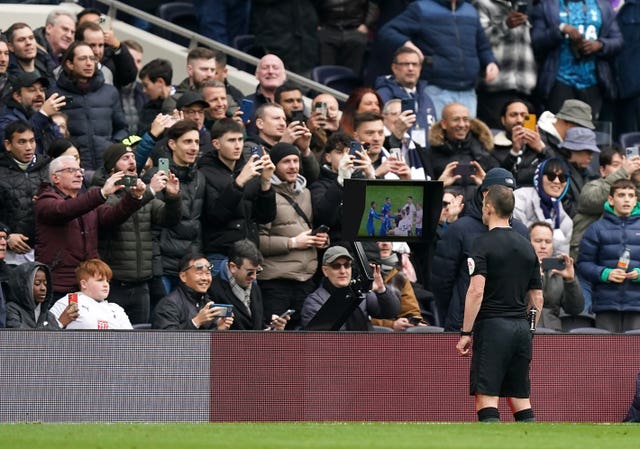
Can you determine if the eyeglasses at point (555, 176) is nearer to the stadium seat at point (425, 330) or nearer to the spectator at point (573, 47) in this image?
the stadium seat at point (425, 330)

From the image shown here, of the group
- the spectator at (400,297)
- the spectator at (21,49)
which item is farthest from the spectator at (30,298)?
the spectator at (400,297)

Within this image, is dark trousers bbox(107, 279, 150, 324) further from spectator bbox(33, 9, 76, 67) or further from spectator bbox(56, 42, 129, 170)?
spectator bbox(33, 9, 76, 67)

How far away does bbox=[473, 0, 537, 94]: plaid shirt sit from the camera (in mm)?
22812

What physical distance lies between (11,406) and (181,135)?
3.21 metres

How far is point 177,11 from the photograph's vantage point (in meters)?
23.9

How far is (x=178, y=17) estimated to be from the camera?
23969 mm

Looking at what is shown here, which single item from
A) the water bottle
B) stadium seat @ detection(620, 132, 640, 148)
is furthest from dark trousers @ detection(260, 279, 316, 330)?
stadium seat @ detection(620, 132, 640, 148)

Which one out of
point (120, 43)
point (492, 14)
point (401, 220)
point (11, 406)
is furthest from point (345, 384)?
point (492, 14)

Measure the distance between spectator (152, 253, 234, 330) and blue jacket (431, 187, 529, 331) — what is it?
2117mm

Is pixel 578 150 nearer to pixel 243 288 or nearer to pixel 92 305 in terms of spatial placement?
pixel 243 288

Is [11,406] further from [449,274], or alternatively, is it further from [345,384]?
[449,274]

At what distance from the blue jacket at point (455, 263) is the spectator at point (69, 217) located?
2839mm

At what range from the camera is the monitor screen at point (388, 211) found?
15.2 metres

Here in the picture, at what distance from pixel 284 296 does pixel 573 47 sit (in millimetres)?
7426
